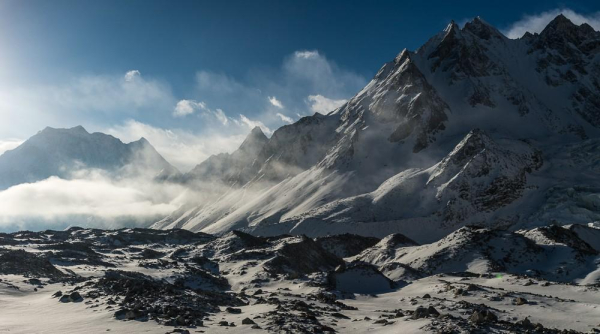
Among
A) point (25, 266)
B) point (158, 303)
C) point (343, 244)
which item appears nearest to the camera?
point (158, 303)

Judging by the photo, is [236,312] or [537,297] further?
[537,297]

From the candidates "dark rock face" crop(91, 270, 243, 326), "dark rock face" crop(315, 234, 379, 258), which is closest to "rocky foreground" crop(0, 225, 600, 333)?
"dark rock face" crop(91, 270, 243, 326)

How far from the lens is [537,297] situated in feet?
137

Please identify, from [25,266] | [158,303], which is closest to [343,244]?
[25,266]

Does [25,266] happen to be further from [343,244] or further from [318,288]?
[343,244]

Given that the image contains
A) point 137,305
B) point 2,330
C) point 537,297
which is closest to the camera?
point 2,330

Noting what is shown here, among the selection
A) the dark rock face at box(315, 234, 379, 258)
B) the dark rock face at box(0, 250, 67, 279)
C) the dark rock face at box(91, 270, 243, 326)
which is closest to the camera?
the dark rock face at box(91, 270, 243, 326)

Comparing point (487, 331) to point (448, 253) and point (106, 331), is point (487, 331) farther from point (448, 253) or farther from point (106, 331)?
point (448, 253)

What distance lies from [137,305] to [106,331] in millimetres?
5182

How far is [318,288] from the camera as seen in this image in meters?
57.8

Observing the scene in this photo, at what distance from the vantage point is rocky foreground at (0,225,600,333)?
26.7 m

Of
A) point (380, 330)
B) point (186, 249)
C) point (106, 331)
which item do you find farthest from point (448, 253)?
point (106, 331)

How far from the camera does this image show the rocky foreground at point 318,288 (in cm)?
2666

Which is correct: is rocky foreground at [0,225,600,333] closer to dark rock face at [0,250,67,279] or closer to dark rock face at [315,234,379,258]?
dark rock face at [0,250,67,279]
